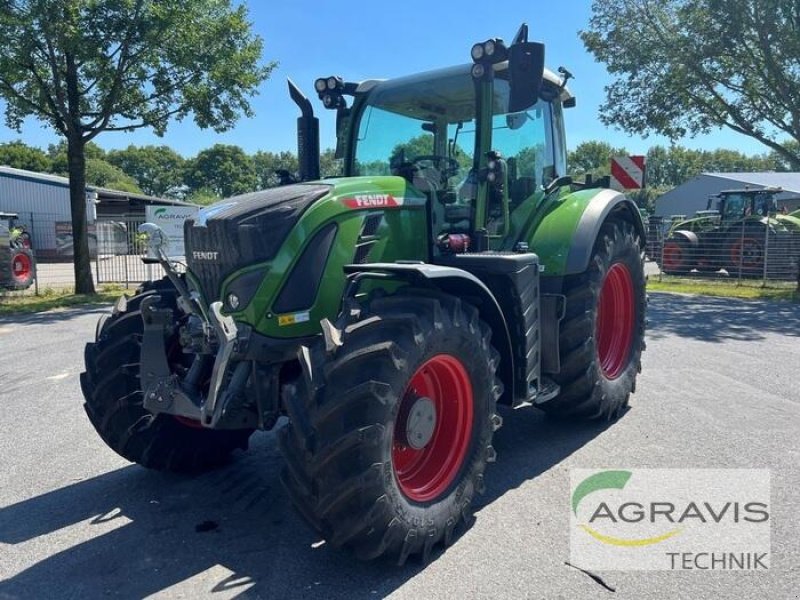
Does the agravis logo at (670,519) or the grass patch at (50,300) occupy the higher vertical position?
the grass patch at (50,300)

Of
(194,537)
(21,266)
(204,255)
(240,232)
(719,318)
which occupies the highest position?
(240,232)

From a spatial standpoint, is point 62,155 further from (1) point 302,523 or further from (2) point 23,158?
(1) point 302,523

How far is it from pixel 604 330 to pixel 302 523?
3273 mm

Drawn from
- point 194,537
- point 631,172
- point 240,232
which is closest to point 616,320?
point 240,232

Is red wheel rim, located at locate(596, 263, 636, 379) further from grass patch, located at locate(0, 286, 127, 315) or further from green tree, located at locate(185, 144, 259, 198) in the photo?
green tree, located at locate(185, 144, 259, 198)

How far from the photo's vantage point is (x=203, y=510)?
3.82 meters

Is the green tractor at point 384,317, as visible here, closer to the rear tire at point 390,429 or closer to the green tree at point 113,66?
the rear tire at point 390,429

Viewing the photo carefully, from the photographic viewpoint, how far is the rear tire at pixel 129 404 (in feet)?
12.7

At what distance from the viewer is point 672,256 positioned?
18.8m

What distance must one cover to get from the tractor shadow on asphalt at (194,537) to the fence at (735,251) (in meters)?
15.1

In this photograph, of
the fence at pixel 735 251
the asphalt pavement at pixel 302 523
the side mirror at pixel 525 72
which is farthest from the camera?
the fence at pixel 735 251

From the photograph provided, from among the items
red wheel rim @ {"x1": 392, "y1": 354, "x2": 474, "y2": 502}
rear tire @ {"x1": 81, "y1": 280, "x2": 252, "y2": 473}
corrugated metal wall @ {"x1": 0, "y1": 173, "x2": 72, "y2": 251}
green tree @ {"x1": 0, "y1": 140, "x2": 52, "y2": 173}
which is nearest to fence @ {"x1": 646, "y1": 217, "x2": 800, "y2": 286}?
red wheel rim @ {"x1": 392, "y1": 354, "x2": 474, "y2": 502}

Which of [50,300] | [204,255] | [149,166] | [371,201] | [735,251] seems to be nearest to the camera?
[204,255]

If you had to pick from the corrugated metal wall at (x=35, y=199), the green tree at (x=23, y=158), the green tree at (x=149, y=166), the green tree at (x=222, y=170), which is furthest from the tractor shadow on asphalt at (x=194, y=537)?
the green tree at (x=149, y=166)
